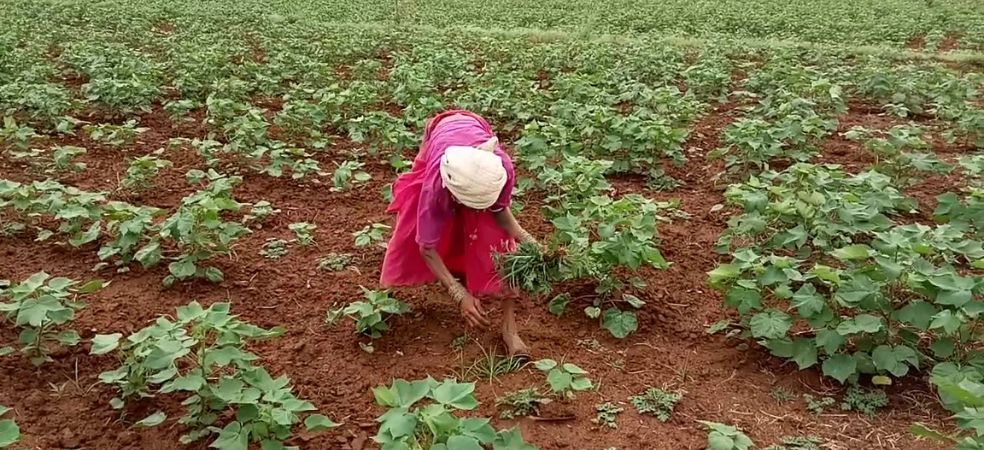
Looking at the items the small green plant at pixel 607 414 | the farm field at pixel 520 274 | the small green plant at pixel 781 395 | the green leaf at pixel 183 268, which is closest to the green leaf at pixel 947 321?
the farm field at pixel 520 274

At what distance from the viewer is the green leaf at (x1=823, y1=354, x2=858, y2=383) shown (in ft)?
10.0

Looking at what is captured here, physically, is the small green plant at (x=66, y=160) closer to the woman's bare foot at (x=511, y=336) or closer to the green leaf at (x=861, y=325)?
the woman's bare foot at (x=511, y=336)

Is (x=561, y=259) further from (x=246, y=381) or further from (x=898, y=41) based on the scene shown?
(x=898, y=41)

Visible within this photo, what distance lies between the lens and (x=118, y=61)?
852 centimetres

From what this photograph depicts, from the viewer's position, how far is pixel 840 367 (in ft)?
Answer: 10.1

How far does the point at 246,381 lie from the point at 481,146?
1.18 meters

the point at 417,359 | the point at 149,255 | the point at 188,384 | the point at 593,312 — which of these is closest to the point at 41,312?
the point at 188,384

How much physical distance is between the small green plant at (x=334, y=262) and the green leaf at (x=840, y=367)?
2.38 m

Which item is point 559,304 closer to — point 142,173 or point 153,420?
point 153,420

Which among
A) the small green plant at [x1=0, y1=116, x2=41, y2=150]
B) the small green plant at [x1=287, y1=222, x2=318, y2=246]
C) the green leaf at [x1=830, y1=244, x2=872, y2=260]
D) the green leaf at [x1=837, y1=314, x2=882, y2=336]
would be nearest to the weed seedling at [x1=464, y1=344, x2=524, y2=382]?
the green leaf at [x1=837, y1=314, x2=882, y2=336]

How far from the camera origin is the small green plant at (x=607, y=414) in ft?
9.72

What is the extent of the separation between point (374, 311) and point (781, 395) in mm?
1683

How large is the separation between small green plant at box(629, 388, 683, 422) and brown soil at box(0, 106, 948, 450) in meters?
0.03

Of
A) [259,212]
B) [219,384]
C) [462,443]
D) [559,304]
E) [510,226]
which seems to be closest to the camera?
[462,443]
